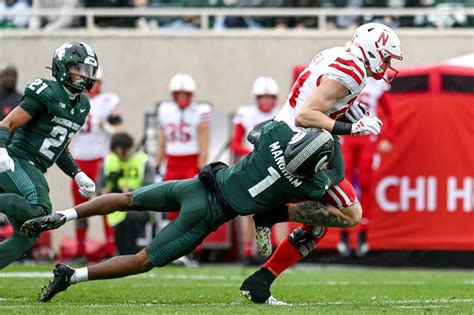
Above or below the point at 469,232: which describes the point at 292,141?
above

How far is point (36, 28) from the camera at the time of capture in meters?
15.5

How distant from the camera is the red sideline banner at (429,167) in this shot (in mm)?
12953

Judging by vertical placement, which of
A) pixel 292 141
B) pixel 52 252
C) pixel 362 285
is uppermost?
pixel 292 141

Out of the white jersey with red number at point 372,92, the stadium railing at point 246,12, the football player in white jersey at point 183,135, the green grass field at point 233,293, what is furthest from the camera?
the stadium railing at point 246,12

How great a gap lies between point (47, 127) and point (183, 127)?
189 inches

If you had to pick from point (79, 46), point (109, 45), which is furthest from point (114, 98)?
point (79, 46)

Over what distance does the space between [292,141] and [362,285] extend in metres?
2.57

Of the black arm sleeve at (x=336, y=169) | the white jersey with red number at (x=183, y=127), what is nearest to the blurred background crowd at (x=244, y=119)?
the white jersey with red number at (x=183, y=127)

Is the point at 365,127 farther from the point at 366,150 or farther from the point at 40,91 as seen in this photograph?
the point at 366,150

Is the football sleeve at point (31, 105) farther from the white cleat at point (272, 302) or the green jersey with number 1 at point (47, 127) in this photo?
the white cleat at point (272, 302)

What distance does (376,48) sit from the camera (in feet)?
25.8

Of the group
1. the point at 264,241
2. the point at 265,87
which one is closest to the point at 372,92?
the point at 265,87

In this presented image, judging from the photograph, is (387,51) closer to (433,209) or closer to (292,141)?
(292,141)

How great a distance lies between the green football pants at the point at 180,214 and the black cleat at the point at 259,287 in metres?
0.46
